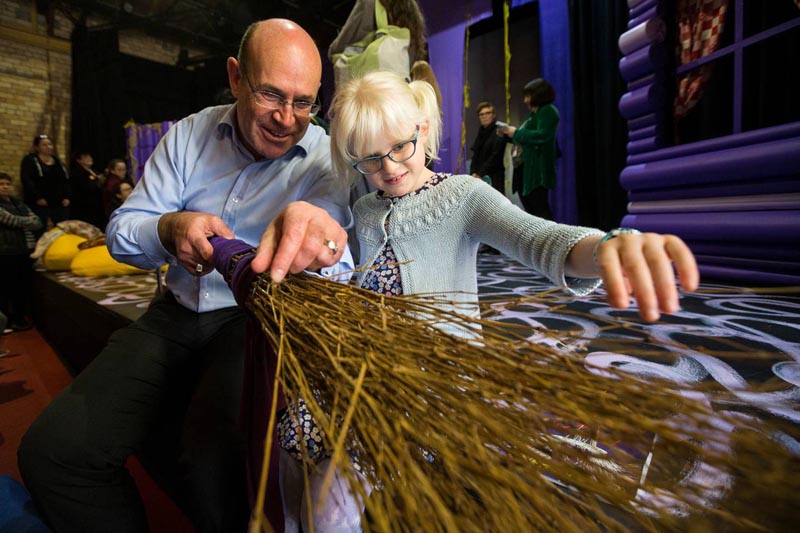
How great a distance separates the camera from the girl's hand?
1.53 ft

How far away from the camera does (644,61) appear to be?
3.05 metres

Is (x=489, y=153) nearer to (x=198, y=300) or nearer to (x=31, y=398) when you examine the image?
(x=198, y=300)

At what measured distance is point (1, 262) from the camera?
3.85 meters

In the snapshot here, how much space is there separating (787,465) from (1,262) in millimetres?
5478

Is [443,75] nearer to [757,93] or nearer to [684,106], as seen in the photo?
[684,106]

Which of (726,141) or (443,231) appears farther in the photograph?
(726,141)

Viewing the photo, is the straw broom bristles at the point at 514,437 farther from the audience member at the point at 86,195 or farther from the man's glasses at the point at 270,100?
the audience member at the point at 86,195

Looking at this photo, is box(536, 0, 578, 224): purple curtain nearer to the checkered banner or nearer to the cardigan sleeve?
the checkered banner

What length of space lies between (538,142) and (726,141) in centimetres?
169

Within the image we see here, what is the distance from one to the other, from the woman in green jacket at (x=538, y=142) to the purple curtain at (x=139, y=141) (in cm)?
736

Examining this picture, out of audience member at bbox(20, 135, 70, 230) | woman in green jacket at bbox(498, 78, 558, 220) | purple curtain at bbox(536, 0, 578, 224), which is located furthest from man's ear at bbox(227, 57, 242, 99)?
audience member at bbox(20, 135, 70, 230)

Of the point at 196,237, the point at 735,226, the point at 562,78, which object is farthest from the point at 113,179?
the point at 735,226

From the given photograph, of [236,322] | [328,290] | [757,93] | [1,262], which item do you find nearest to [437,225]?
[328,290]

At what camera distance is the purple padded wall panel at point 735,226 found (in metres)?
2.30
